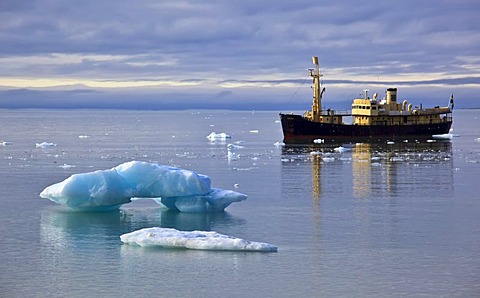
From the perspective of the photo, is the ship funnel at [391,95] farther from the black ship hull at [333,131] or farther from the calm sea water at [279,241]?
the calm sea water at [279,241]

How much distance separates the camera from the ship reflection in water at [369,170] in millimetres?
28281

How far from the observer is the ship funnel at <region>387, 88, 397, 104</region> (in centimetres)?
6662

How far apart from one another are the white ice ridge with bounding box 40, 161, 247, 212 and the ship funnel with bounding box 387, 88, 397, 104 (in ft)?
153

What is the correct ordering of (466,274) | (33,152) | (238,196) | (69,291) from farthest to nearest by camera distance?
1. (33,152)
2. (238,196)
3. (466,274)
4. (69,291)

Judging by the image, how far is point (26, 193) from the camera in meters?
26.8

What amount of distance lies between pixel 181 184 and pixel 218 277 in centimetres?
Result: 722

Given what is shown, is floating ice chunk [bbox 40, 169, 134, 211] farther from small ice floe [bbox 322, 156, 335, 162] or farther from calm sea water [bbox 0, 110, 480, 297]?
small ice floe [bbox 322, 156, 335, 162]

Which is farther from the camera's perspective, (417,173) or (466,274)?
(417,173)

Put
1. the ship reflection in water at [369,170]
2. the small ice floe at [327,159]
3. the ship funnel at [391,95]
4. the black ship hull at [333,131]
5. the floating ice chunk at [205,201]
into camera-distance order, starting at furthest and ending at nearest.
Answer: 1. the ship funnel at [391,95]
2. the black ship hull at [333,131]
3. the small ice floe at [327,159]
4. the ship reflection in water at [369,170]
5. the floating ice chunk at [205,201]

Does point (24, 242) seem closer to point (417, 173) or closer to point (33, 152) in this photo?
point (417, 173)

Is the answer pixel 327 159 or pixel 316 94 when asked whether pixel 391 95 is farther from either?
pixel 327 159

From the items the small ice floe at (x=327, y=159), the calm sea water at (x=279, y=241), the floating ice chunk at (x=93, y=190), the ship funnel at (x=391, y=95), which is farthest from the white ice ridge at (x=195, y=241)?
the ship funnel at (x=391, y=95)

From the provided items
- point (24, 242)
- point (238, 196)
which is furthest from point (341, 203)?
point (24, 242)

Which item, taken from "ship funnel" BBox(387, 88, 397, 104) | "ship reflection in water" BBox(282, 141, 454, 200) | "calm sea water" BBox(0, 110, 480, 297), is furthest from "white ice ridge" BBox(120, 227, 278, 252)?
"ship funnel" BBox(387, 88, 397, 104)
